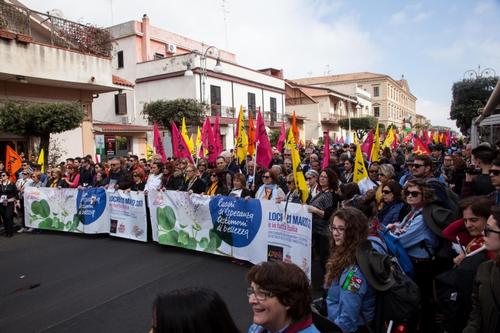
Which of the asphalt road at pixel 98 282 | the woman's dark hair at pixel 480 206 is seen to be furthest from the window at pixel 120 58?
the woman's dark hair at pixel 480 206

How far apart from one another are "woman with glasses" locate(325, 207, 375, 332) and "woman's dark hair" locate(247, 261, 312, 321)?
747 millimetres

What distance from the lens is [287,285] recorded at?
1823mm

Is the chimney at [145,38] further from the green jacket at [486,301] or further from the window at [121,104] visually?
the green jacket at [486,301]

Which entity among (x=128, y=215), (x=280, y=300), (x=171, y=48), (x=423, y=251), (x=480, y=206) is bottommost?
(x=128, y=215)

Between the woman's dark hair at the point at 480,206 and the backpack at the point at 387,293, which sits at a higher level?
the woman's dark hair at the point at 480,206

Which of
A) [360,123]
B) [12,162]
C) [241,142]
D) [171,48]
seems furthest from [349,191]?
[360,123]

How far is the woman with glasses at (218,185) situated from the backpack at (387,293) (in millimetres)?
4669

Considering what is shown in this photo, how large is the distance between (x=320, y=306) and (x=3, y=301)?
15.0 ft

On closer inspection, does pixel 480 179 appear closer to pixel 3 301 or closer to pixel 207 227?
pixel 207 227

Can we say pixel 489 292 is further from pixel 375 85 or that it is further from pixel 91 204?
pixel 375 85

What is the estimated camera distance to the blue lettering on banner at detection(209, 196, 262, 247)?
611cm

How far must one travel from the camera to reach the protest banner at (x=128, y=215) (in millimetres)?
7805

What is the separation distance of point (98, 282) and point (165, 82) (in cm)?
2467

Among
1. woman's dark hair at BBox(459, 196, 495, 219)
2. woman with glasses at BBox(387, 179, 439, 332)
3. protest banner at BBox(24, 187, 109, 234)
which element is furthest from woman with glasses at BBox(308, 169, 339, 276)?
protest banner at BBox(24, 187, 109, 234)
